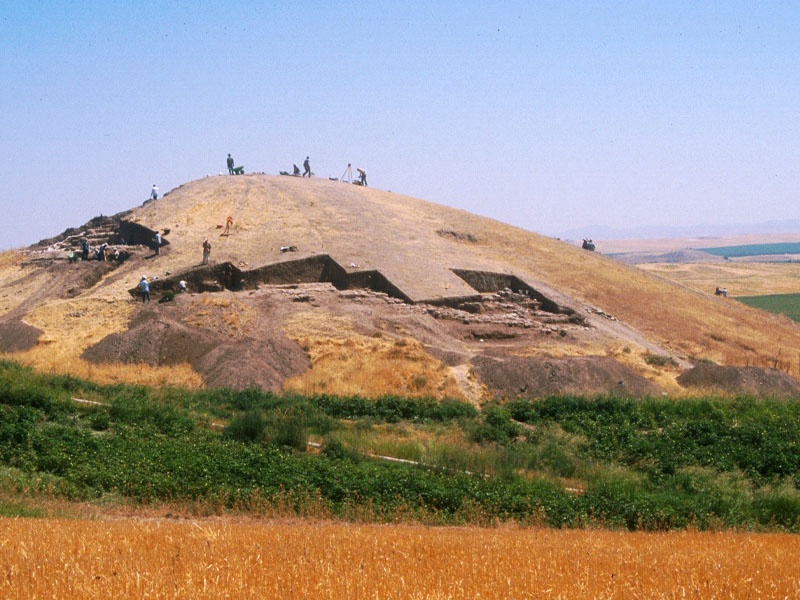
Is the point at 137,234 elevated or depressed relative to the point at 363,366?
elevated

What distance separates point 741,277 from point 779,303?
1526 inches

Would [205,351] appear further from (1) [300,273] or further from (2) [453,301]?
(2) [453,301]

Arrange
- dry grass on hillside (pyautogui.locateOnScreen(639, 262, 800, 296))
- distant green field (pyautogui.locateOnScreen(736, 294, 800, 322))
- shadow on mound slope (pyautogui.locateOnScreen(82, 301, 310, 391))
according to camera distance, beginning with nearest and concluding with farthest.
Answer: shadow on mound slope (pyautogui.locateOnScreen(82, 301, 310, 391)), distant green field (pyautogui.locateOnScreen(736, 294, 800, 322)), dry grass on hillside (pyautogui.locateOnScreen(639, 262, 800, 296))

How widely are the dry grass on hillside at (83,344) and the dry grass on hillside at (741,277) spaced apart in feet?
193

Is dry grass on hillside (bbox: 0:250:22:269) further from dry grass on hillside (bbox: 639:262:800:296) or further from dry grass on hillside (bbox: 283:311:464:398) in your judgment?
dry grass on hillside (bbox: 639:262:800:296)

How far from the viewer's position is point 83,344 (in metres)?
22.1

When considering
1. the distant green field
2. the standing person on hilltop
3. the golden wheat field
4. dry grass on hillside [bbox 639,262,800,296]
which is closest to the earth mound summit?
the standing person on hilltop

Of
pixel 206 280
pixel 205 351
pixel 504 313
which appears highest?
pixel 206 280

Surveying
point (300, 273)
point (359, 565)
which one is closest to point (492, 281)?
point (300, 273)

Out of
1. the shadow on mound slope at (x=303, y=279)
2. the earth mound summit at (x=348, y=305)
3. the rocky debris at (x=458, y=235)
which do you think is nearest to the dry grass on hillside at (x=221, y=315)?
the earth mound summit at (x=348, y=305)

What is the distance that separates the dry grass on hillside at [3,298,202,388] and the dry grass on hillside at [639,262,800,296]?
58.9 m

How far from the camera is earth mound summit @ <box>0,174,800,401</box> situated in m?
20.2

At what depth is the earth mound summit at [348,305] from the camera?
794 inches

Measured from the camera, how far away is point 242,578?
5266 mm
